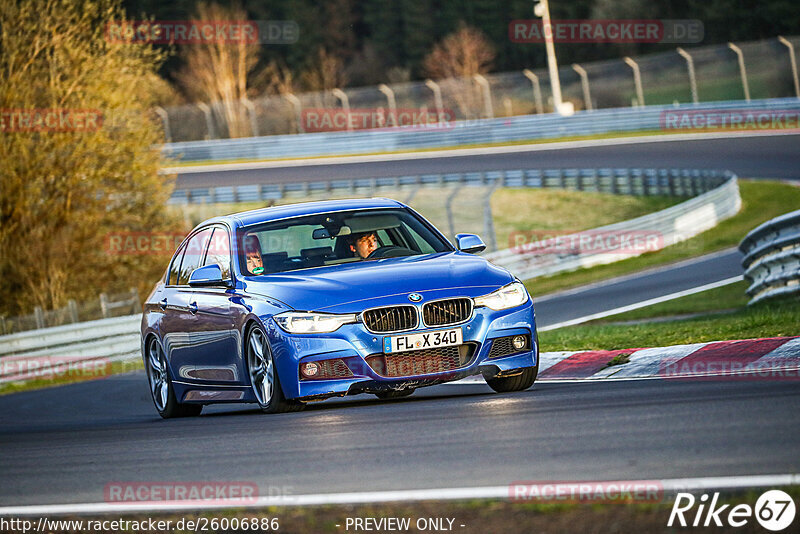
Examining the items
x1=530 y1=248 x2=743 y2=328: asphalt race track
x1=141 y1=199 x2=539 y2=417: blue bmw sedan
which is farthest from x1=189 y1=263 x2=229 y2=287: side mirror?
x1=530 y1=248 x2=743 y2=328: asphalt race track

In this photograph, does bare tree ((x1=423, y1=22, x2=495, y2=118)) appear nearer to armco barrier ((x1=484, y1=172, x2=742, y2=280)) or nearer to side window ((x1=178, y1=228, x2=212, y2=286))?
armco barrier ((x1=484, y1=172, x2=742, y2=280))

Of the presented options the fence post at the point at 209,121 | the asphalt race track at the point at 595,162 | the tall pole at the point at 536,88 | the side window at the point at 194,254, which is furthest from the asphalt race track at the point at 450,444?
the fence post at the point at 209,121

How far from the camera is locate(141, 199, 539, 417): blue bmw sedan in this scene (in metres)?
8.80

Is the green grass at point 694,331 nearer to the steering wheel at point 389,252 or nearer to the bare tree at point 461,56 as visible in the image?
the steering wheel at point 389,252

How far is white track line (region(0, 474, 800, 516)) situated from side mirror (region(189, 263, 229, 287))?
357cm

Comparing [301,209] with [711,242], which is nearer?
[301,209]

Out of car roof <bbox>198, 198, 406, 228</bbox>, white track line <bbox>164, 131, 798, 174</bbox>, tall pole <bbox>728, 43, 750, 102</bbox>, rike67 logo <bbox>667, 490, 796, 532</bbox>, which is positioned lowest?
white track line <bbox>164, 131, 798, 174</bbox>

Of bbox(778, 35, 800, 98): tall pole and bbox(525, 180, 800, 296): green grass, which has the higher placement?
bbox(778, 35, 800, 98): tall pole

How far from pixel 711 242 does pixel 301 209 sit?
1835 centimetres

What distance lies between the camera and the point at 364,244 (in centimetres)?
1009

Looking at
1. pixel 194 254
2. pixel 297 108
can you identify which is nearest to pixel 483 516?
pixel 194 254

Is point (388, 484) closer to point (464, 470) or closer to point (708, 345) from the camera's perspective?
point (464, 470)

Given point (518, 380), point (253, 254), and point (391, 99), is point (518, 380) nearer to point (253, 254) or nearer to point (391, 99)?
point (253, 254)

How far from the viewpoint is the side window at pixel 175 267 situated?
11.4 m
